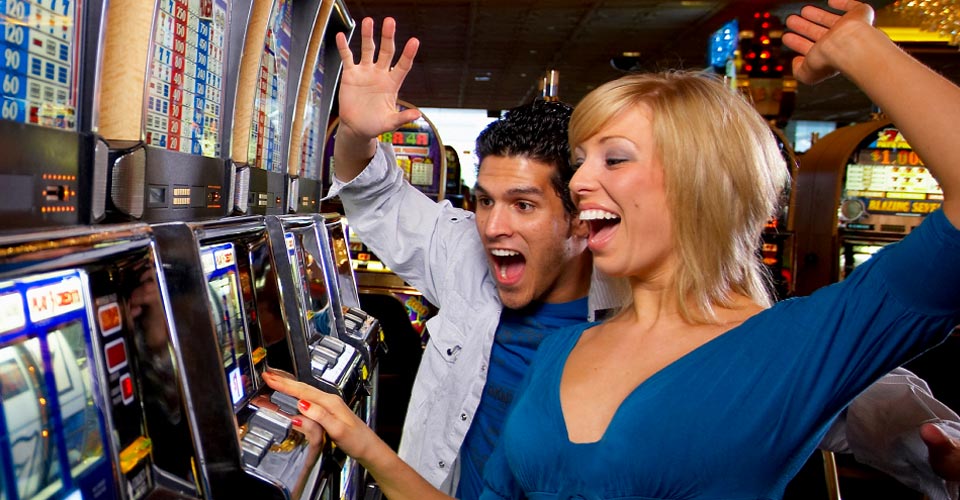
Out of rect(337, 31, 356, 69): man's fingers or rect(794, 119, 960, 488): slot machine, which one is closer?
rect(337, 31, 356, 69): man's fingers

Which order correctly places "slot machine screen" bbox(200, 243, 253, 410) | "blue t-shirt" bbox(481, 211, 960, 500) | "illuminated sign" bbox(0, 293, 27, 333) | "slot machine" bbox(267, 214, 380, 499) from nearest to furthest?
1. "illuminated sign" bbox(0, 293, 27, 333)
2. "blue t-shirt" bbox(481, 211, 960, 500)
3. "slot machine screen" bbox(200, 243, 253, 410)
4. "slot machine" bbox(267, 214, 380, 499)

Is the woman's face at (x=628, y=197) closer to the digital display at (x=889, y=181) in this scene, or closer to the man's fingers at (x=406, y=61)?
the man's fingers at (x=406, y=61)

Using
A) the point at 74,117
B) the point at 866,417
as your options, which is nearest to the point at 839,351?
the point at 866,417

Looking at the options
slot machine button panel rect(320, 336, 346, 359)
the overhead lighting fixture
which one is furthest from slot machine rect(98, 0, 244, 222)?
the overhead lighting fixture

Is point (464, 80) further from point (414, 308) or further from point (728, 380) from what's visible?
point (728, 380)

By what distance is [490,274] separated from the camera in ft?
6.49

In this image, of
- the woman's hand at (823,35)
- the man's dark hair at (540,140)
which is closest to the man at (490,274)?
the man's dark hair at (540,140)

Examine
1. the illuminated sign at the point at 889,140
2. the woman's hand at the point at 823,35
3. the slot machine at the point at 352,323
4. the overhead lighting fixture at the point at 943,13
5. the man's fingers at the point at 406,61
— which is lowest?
the slot machine at the point at 352,323

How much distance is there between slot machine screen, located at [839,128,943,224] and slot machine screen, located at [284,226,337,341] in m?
4.15

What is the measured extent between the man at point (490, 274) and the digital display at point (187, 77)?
0.94 ft

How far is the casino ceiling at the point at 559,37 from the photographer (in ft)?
25.8

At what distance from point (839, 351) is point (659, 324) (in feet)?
0.98

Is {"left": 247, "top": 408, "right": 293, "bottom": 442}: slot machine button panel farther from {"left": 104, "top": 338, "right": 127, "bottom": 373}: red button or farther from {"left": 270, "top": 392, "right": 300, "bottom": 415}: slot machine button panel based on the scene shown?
{"left": 104, "top": 338, "right": 127, "bottom": 373}: red button

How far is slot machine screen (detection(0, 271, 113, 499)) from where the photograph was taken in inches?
32.4
